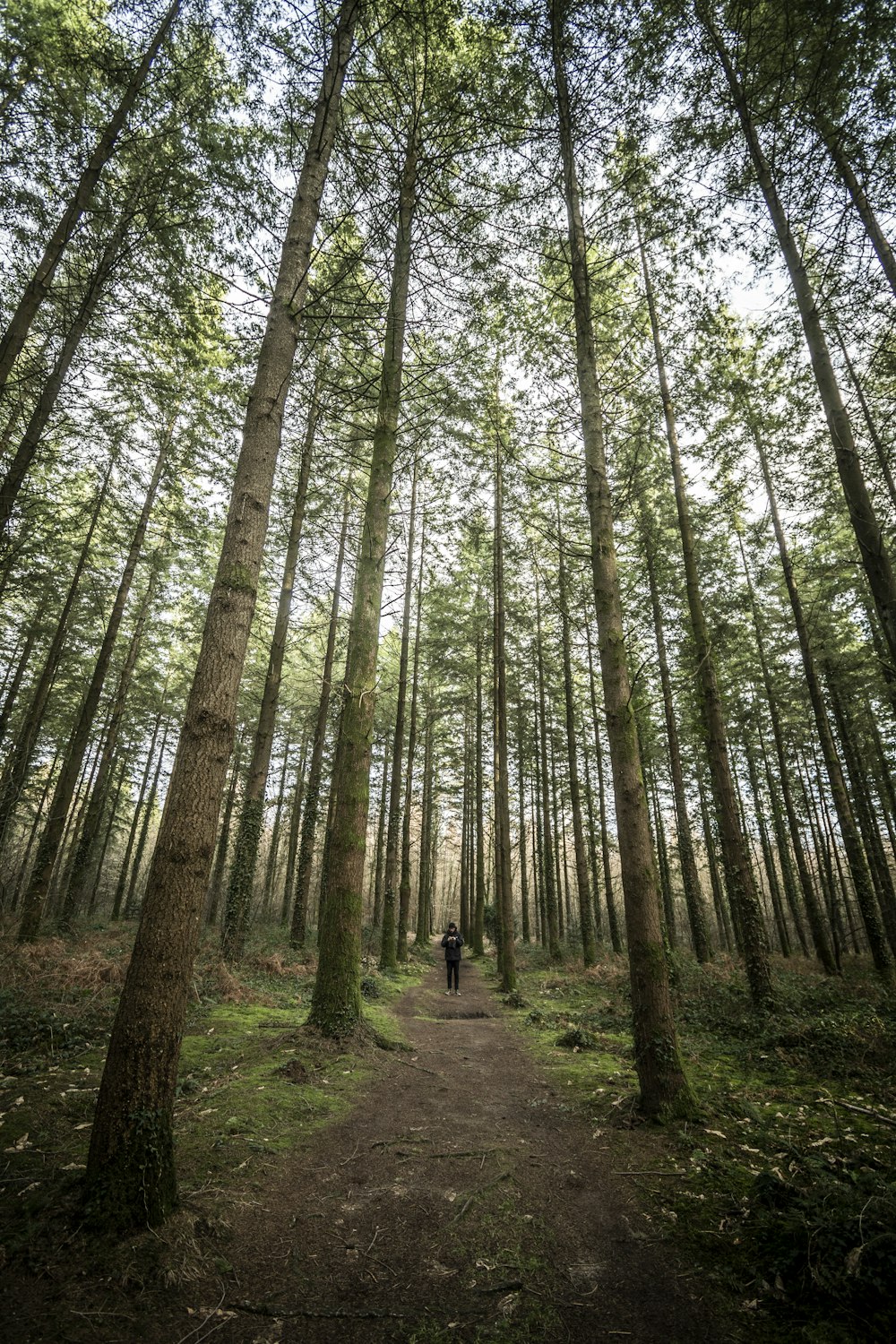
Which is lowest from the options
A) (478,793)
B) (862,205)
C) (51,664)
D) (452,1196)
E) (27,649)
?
(452,1196)

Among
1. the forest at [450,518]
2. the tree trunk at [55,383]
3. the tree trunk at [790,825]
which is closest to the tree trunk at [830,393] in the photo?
the forest at [450,518]

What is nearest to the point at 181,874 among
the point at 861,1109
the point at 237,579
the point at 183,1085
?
the point at 237,579

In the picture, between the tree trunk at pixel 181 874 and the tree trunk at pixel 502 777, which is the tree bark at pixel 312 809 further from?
the tree trunk at pixel 181 874

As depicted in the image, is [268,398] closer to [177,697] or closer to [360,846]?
[360,846]

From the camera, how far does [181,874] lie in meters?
3.33

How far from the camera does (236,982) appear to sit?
9422 millimetres

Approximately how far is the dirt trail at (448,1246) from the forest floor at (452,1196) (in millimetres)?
16

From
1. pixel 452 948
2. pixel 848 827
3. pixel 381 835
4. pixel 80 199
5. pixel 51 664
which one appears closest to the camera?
pixel 80 199

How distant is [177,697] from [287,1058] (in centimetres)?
2074

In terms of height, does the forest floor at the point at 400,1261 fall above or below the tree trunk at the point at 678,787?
below

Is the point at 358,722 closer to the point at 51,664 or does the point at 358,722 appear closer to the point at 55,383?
the point at 55,383

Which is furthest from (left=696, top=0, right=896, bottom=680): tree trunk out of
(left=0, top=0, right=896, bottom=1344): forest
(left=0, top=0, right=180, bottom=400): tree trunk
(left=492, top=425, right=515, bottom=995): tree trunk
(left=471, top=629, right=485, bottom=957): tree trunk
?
(left=471, top=629, right=485, bottom=957): tree trunk

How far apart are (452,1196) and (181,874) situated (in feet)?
9.92

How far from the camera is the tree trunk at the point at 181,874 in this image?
9.40 ft
